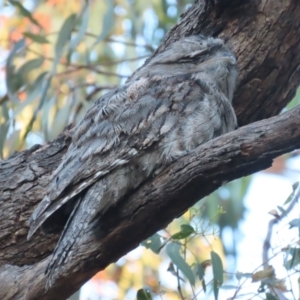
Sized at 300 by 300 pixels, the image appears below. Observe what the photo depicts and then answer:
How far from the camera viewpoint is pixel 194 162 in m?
2.26

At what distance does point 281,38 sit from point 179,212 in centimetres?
122

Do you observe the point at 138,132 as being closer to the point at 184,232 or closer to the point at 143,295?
the point at 184,232

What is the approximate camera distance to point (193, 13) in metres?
3.34

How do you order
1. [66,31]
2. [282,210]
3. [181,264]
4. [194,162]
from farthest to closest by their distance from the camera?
[66,31]
[181,264]
[282,210]
[194,162]

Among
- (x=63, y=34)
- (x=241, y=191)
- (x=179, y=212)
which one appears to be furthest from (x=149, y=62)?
(x=241, y=191)

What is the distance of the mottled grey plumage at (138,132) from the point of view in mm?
2484

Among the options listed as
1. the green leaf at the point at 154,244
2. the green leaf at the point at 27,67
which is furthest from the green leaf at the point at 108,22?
the green leaf at the point at 154,244

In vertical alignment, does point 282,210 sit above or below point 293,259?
above

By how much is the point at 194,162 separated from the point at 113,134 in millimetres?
508

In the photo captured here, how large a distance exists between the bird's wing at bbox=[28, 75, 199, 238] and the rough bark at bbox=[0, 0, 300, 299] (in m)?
0.19

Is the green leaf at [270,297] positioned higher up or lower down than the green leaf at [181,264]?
lower down

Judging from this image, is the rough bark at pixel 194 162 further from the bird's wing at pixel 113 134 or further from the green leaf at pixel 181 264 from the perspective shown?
the green leaf at pixel 181 264

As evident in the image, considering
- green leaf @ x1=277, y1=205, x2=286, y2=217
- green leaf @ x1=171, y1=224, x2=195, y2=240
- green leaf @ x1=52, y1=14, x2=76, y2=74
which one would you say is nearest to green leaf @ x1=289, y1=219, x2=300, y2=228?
green leaf @ x1=277, y1=205, x2=286, y2=217

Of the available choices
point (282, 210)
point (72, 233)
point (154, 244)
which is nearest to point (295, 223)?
point (282, 210)
